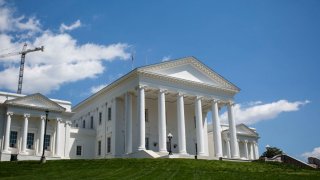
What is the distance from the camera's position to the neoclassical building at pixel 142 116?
47.9 meters

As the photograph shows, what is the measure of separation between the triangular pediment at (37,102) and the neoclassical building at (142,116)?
5.2 inches

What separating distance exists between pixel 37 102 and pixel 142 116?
15.0 meters

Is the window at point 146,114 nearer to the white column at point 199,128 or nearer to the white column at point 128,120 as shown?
the white column at point 128,120

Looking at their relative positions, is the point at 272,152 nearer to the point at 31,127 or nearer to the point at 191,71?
the point at 191,71

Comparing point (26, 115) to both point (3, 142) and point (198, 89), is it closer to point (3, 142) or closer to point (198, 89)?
point (3, 142)

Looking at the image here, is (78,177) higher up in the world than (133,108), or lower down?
lower down

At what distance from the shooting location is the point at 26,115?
49.3 meters

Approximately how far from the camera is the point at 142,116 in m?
46.0

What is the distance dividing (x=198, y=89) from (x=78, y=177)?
29417 mm

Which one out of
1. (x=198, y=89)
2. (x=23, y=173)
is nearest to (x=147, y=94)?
(x=198, y=89)

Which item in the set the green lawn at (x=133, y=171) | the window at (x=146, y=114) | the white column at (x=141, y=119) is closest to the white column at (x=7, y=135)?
the green lawn at (x=133, y=171)

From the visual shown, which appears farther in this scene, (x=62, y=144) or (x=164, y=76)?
(x=62, y=144)

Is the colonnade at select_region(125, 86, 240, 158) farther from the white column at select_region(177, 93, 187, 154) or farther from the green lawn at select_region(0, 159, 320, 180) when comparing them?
the green lawn at select_region(0, 159, 320, 180)

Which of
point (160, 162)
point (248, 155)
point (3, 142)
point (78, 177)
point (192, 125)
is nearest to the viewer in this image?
point (78, 177)
